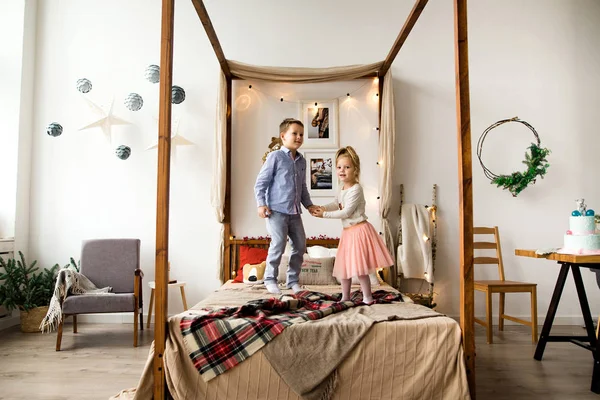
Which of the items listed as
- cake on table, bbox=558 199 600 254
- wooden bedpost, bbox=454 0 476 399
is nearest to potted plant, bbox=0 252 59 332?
wooden bedpost, bbox=454 0 476 399

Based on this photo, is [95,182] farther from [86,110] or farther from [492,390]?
[492,390]

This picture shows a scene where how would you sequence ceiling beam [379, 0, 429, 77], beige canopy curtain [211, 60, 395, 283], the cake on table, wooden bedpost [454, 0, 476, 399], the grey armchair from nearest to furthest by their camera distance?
wooden bedpost [454, 0, 476, 399], the cake on table, ceiling beam [379, 0, 429, 77], the grey armchair, beige canopy curtain [211, 60, 395, 283]

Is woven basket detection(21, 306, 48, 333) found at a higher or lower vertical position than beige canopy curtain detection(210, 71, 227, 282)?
lower

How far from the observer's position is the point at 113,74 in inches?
213

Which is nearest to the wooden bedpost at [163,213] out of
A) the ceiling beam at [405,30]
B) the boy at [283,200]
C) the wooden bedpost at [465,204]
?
the boy at [283,200]

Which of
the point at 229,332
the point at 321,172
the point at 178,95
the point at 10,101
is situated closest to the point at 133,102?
the point at 178,95

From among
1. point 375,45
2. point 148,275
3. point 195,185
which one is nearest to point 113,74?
point 195,185

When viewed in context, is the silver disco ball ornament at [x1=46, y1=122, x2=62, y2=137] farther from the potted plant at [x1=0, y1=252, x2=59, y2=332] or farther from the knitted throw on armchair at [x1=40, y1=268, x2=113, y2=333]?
the knitted throw on armchair at [x1=40, y1=268, x2=113, y2=333]

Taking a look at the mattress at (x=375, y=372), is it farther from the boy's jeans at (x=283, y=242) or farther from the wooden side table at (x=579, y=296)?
the wooden side table at (x=579, y=296)

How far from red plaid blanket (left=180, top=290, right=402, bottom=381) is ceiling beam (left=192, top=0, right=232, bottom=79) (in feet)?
7.71

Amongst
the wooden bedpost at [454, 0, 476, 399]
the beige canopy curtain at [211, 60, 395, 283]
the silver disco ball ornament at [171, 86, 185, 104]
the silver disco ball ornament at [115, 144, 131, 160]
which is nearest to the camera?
the wooden bedpost at [454, 0, 476, 399]

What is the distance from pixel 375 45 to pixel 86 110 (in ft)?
11.5

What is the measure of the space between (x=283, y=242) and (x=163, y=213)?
121cm

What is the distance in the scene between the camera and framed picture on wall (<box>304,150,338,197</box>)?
5293mm
